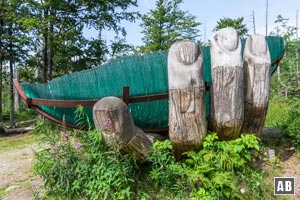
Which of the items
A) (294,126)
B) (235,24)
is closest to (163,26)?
(235,24)

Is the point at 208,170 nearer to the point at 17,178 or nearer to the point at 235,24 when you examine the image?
the point at 17,178

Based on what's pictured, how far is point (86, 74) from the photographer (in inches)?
102

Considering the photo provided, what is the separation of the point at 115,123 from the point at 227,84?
104cm

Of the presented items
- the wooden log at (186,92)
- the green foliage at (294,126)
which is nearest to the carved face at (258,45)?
the wooden log at (186,92)

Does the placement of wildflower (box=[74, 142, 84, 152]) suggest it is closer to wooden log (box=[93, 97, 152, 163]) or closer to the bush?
the bush

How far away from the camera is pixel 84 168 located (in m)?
2.39

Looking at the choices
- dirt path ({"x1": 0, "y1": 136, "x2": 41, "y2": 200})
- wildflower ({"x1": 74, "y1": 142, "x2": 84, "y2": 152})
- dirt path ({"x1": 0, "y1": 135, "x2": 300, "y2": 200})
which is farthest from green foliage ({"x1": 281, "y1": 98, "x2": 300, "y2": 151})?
dirt path ({"x1": 0, "y1": 136, "x2": 41, "y2": 200})

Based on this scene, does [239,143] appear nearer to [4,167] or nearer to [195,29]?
[4,167]

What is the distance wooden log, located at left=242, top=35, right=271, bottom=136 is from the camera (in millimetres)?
2615

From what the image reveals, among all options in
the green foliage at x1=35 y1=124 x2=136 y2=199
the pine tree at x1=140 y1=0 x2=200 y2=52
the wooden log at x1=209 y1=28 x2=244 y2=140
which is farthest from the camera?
the pine tree at x1=140 y1=0 x2=200 y2=52

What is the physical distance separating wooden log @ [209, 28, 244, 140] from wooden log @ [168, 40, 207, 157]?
7.6 inches

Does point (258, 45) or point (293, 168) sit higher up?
point (258, 45)

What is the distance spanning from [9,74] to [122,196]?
1115cm

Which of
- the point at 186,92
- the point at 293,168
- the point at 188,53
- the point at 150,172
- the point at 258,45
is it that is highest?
the point at 258,45
